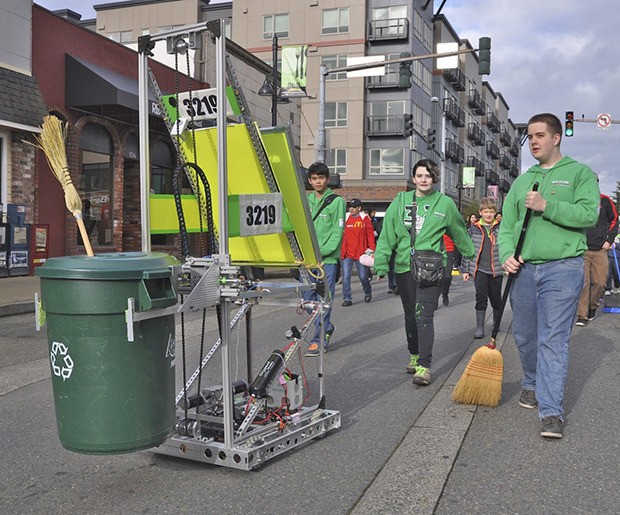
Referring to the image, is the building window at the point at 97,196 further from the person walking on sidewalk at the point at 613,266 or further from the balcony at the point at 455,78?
the balcony at the point at 455,78

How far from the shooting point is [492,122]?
81.6m

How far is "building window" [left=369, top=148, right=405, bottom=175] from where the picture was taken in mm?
48688

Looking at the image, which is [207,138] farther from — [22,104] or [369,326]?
[22,104]

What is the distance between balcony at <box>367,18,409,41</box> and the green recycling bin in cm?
4668

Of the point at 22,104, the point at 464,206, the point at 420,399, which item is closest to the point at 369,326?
the point at 420,399

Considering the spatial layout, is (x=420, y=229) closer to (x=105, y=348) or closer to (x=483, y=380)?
(x=483, y=380)

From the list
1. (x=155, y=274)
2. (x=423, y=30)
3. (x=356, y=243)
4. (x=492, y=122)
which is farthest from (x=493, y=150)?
(x=155, y=274)

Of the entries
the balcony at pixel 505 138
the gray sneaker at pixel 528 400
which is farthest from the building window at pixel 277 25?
the balcony at pixel 505 138

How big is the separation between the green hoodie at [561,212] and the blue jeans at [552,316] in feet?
0.28

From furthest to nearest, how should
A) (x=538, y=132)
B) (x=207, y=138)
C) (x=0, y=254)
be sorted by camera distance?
(x=0, y=254) → (x=538, y=132) → (x=207, y=138)

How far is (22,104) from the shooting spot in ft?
48.5

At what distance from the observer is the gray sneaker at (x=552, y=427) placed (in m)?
4.31

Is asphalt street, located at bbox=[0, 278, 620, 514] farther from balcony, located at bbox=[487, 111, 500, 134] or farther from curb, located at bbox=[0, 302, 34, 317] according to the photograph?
balcony, located at bbox=[487, 111, 500, 134]

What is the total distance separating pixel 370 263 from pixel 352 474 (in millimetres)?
2813
